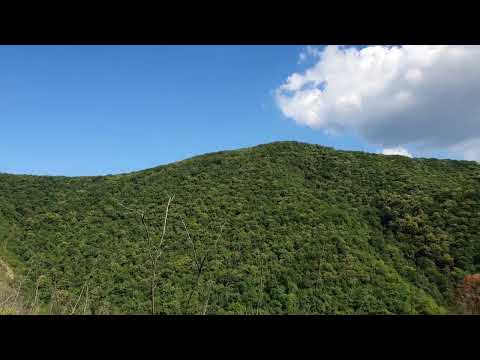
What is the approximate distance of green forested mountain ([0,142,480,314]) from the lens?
43.1ft

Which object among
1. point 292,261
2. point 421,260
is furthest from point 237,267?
point 421,260

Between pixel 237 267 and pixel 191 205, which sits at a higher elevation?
pixel 191 205

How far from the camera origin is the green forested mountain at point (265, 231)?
13.1 m

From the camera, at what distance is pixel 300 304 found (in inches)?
527

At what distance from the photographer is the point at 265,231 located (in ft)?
66.3

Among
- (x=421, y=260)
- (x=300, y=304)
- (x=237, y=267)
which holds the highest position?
(x=421, y=260)
